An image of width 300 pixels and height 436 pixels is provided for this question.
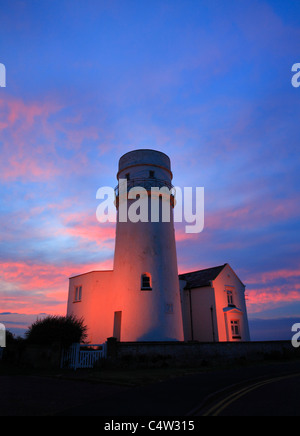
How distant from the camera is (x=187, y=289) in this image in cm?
3447

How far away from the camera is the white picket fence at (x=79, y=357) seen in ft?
61.0

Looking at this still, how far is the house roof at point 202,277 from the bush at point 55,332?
51.4 feet

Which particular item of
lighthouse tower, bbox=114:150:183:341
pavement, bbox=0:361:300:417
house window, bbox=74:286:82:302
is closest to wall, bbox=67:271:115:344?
house window, bbox=74:286:82:302

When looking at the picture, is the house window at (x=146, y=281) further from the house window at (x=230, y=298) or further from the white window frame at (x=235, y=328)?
the white window frame at (x=235, y=328)

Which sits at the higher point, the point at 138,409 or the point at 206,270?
the point at 206,270

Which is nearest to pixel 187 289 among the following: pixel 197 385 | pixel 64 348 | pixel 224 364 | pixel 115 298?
pixel 115 298

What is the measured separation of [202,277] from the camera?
114ft

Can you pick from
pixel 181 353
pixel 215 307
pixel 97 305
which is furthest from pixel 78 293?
pixel 181 353

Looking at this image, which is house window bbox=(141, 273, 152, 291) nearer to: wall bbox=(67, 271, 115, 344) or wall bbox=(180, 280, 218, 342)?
wall bbox=(67, 271, 115, 344)

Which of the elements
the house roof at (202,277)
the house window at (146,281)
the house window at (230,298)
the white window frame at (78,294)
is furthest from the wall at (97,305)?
the house window at (230,298)

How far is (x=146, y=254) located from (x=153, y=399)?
1629cm

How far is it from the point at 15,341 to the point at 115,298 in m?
8.11

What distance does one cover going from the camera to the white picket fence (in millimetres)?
18594
